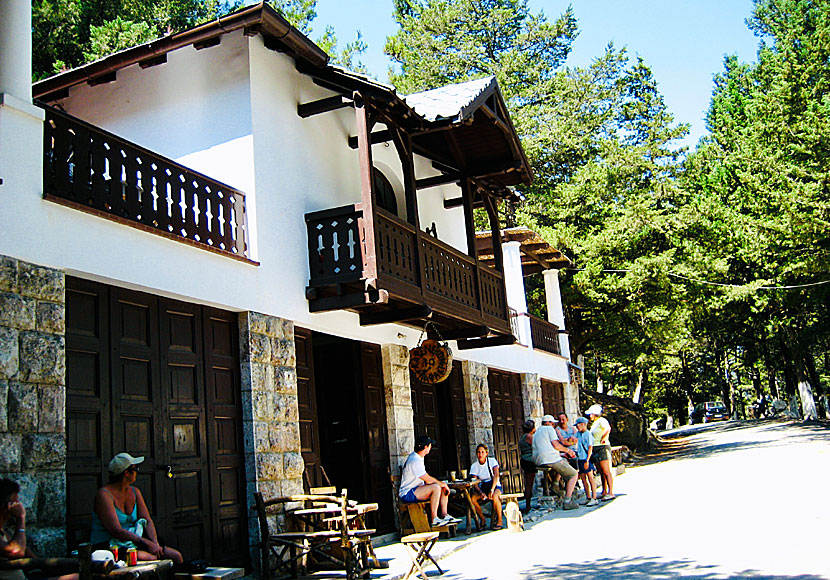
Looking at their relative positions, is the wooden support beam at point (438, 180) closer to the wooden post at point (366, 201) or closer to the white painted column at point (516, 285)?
the wooden post at point (366, 201)

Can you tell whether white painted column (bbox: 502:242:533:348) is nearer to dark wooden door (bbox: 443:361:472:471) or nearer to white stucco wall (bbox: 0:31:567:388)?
dark wooden door (bbox: 443:361:472:471)

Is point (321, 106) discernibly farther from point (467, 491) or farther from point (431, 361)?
point (467, 491)

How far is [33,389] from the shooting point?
654cm

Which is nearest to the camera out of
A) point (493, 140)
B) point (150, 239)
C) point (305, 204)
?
point (150, 239)

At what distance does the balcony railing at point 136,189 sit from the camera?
7.41 metres

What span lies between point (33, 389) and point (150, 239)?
220cm

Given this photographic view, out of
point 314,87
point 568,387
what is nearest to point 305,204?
point 314,87

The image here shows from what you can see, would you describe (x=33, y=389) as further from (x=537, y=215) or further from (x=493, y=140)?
(x=537, y=215)

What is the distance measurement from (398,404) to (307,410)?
2386 mm

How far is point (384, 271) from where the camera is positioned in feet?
35.0

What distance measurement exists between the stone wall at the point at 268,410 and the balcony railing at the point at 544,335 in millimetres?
11387

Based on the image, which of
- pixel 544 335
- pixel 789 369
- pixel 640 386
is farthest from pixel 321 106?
pixel 789 369

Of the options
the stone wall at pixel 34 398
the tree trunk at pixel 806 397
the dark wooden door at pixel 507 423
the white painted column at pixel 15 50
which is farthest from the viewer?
the tree trunk at pixel 806 397

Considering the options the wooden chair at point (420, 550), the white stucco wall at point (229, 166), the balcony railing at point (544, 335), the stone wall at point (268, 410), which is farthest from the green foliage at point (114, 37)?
the wooden chair at point (420, 550)
